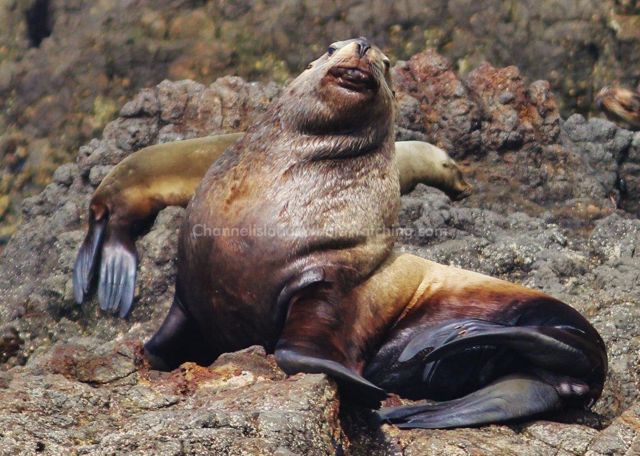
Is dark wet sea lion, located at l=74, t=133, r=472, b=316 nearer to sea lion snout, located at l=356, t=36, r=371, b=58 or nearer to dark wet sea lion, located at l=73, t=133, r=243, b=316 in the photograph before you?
dark wet sea lion, located at l=73, t=133, r=243, b=316

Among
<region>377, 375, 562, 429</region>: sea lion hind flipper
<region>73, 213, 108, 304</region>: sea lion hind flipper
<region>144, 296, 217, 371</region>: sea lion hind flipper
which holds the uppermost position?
<region>377, 375, 562, 429</region>: sea lion hind flipper

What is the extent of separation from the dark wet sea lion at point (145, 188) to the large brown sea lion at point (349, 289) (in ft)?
5.31

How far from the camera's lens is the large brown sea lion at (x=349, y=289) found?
258 inches

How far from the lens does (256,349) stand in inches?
261

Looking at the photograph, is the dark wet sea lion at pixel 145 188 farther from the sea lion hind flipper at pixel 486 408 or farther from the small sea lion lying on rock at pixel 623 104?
the sea lion hind flipper at pixel 486 408

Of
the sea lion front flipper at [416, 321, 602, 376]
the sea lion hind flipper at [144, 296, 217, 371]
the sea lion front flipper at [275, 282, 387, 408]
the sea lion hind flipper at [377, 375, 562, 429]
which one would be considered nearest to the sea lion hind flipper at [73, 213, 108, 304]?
the sea lion hind flipper at [144, 296, 217, 371]

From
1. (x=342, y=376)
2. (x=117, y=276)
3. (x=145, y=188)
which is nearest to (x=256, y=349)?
(x=342, y=376)

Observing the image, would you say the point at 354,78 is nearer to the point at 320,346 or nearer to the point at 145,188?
the point at 320,346

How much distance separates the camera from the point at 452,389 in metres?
6.85

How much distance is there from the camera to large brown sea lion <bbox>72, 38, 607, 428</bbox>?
6.55m

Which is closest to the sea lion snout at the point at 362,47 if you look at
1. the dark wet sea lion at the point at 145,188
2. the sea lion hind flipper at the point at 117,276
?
the dark wet sea lion at the point at 145,188

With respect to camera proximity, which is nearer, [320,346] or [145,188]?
[320,346]

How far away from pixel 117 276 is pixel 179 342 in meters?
1.69

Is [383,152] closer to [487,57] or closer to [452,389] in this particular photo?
[452,389]
